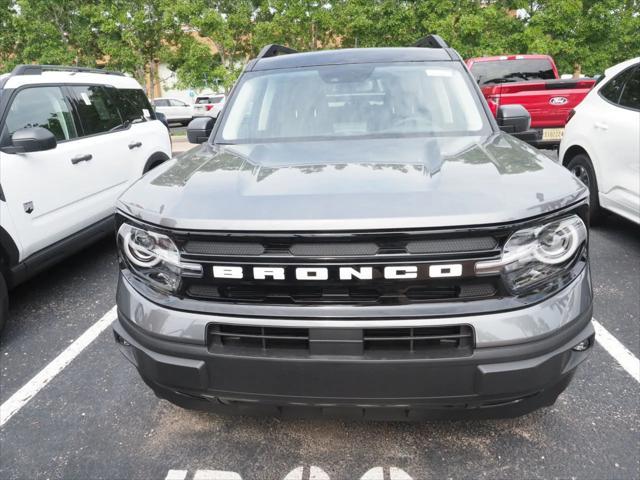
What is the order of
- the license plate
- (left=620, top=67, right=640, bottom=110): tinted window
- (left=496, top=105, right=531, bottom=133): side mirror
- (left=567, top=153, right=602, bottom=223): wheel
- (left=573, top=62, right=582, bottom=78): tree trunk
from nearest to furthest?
(left=496, top=105, right=531, bottom=133): side mirror, (left=620, top=67, right=640, bottom=110): tinted window, (left=567, top=153, right=602, bottom=223): wheel, the license plate, (left=573, top=62, right=582, bottom=78): tree trunk

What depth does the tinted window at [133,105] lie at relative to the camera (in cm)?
548

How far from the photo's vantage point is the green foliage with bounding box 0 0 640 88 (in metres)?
18.8

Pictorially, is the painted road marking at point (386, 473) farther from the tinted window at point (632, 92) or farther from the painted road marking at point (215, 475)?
the tinted window at point (632, 92)

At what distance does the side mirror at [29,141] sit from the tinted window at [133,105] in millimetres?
1894

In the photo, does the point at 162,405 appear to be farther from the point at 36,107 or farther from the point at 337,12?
the point at 337,12

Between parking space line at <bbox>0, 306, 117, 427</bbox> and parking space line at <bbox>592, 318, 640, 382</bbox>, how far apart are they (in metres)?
3.41

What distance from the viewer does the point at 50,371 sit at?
308 cm

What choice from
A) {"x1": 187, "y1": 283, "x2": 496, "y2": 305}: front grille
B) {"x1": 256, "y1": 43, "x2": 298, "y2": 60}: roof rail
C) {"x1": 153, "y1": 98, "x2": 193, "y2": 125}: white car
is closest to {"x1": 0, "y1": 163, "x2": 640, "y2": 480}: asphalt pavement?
{"x1": 187, "y1": 283, "x2": 496, "y2": 305}: front grille

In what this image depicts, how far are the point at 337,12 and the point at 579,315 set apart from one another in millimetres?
22323

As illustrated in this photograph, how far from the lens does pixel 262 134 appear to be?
2859mm

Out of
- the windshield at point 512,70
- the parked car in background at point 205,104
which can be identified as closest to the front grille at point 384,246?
the windshield at point 512,70

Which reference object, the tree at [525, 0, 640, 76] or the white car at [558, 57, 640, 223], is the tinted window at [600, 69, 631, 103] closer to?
the white car at [558, 57, 640, 223]

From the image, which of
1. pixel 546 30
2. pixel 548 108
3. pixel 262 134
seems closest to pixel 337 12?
pixel 546 30

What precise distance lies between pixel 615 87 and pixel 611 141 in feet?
2.38
